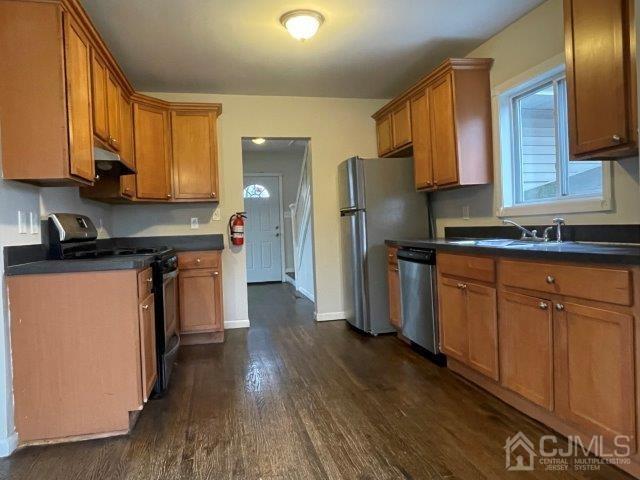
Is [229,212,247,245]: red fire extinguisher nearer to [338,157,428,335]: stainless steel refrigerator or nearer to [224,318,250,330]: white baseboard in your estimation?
[224,318,250,330]: white baseboard

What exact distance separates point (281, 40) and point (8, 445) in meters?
2.99

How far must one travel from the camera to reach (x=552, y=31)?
2.71m

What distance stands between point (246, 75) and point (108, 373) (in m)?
2.81

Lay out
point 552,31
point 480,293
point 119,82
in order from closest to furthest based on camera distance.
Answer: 1. point 480,293
2. point 552,31
3. point 119,82

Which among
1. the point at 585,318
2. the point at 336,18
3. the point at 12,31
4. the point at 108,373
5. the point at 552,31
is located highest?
the point at 336,18

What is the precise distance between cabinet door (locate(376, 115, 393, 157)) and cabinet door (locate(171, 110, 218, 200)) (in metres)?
1.73

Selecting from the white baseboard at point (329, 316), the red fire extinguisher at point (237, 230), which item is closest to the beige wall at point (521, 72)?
the white baseboard at point (329, 316)

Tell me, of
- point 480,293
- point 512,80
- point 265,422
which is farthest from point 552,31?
point 265,422

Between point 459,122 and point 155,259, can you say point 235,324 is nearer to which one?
point 155,259

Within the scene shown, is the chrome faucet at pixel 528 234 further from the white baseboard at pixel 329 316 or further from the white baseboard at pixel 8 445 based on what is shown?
the white baseboard at pixel 8 445

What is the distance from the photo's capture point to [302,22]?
2.81 metres

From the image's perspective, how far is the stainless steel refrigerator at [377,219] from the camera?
3.97m

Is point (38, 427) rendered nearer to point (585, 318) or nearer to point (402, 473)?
point (402, 473)

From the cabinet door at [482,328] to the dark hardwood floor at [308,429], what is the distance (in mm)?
191
